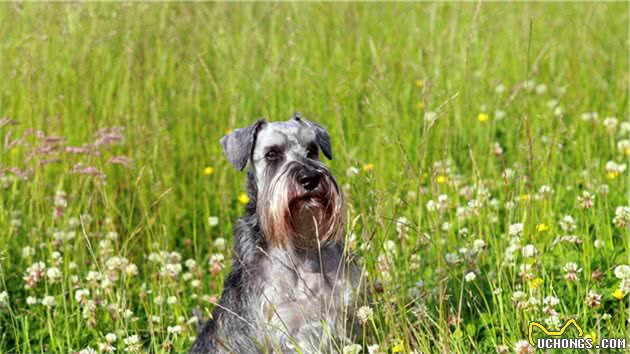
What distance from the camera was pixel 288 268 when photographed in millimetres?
4508

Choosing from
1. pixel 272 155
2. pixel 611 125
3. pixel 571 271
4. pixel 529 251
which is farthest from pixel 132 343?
pixel 611 125

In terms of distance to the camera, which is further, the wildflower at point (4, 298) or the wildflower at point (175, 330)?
the wildflower at point (4, 298)

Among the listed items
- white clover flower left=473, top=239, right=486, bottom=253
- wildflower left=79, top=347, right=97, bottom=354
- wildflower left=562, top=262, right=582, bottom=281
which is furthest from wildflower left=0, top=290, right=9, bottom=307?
wildflower left=562, top=262, right=582, bottom=281

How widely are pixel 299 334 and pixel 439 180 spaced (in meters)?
2.19

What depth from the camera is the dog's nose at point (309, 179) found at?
430cm

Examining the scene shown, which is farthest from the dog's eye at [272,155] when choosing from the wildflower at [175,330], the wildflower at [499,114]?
the wildflower at [499,114]

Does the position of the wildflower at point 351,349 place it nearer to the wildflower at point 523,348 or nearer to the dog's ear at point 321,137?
the wildflower at point 523,348

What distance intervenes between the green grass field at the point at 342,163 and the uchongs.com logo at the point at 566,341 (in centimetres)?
8

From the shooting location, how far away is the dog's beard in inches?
170

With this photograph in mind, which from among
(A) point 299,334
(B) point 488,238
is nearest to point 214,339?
(A) point 299,334

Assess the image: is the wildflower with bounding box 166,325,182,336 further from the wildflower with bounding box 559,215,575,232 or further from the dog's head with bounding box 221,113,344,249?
the wildflower with bounding box 559,215,575,232

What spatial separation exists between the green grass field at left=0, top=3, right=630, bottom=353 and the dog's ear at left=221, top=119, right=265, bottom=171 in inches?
18.1

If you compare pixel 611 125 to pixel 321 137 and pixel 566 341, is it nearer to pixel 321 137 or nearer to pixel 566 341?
pixel 321 137

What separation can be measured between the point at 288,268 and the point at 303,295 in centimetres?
15
